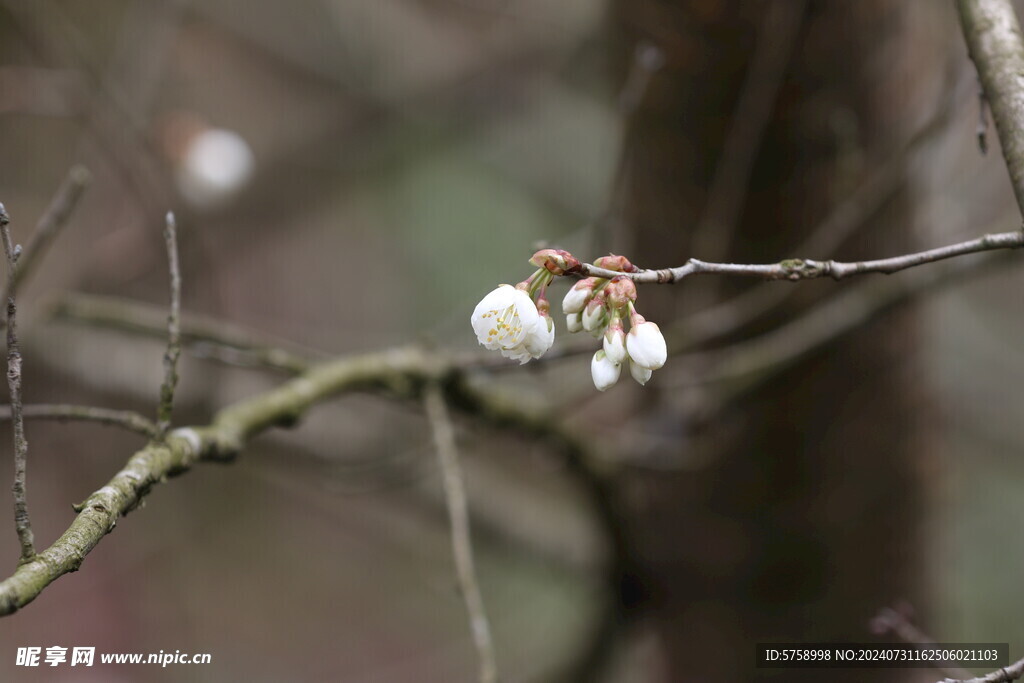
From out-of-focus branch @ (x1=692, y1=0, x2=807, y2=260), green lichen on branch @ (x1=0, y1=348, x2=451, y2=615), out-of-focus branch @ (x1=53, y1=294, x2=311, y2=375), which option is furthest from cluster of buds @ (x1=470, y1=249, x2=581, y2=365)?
out-of-focus branch @ (x1=692, y1=0, x2=807, y2=260)

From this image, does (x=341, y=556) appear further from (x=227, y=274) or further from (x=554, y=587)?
(x=227, y=274)

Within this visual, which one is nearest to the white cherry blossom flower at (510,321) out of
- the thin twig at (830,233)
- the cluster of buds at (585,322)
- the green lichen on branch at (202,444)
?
the cluster of buds at (585,322)

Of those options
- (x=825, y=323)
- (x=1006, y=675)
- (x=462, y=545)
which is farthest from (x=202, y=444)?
(x=825, y=323)

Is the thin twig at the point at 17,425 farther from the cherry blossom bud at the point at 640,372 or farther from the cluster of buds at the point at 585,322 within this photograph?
the cherry blossom bud at the point at 640,372

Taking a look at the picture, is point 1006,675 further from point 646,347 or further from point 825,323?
point 825,323

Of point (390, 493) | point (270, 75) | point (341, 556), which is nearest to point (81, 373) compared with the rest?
point (390, 493)
